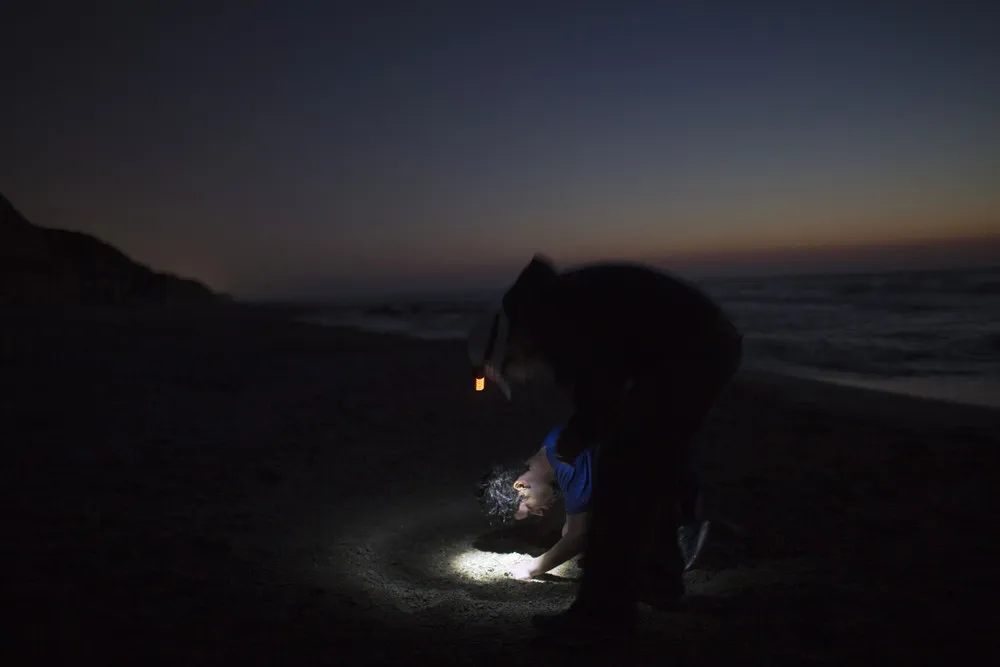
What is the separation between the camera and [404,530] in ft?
16.6

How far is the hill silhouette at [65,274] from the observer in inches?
1815

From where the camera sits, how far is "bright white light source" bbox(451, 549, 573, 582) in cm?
416

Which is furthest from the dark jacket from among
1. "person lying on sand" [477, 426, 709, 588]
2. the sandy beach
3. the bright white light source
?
the bright white light source

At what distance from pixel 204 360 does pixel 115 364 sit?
157 cm

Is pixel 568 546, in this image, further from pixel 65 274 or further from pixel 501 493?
pixel 65 274

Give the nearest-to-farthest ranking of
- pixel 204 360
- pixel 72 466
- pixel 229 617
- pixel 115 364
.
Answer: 1. pixel 229 617
2. pixel 72 466
3. pixel 115 364
4. pixel 204 360

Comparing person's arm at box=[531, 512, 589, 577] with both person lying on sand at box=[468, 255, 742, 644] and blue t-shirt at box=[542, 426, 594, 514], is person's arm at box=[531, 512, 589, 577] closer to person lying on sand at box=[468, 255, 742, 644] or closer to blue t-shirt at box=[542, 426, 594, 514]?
blue t-shirt at box=[542, 426, 594, 514]

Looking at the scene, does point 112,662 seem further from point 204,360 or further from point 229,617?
point 204,360

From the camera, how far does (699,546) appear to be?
4.17 meters

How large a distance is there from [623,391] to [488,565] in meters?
1.86

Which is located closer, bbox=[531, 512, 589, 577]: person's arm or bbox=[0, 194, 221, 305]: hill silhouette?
bbox=[531, 512, 589, 577]: person's arm

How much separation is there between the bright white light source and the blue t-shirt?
564 millimetres

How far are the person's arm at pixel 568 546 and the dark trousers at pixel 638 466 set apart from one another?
823 mm

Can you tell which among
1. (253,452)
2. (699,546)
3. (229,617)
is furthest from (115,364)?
(699,546)
